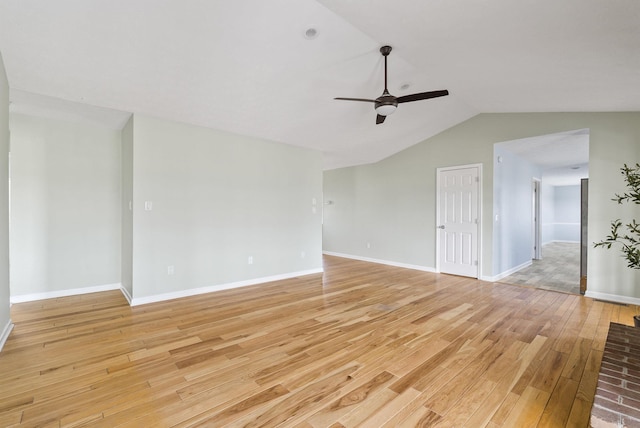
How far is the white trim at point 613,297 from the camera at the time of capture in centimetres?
392

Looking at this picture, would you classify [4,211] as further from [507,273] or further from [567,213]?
[567,213]

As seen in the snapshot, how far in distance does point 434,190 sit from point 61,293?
657 centimetres

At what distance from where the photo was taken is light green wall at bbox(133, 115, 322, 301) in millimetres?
3912

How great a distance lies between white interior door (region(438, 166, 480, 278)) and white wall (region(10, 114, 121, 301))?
19.1 ft

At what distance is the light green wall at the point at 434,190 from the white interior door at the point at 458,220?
16 cm

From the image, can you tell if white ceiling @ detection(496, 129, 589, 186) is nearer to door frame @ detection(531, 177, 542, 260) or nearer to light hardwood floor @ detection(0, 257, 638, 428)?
door frame @ detection(531, 177, 542, 260)

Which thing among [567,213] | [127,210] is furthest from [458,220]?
[567,213]

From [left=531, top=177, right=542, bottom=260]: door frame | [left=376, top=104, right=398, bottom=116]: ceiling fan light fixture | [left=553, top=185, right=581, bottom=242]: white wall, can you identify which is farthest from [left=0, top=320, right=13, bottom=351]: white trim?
[left=553, top=185, right=581, bottom=242]: white wall

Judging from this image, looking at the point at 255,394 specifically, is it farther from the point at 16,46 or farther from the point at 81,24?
the point at 16,46

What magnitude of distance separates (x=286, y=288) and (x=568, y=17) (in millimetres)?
4366

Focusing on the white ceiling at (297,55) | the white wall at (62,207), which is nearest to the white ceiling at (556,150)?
the white ceiling at (297,55)

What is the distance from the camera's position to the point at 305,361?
7.84 feet

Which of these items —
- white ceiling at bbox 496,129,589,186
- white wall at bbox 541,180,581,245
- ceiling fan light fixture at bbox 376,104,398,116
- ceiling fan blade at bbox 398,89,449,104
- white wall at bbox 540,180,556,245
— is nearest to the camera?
ceiling fan blade at bbox 398,89,449,104

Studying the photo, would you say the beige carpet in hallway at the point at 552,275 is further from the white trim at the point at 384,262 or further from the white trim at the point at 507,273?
the white trim at the point at 384,262
